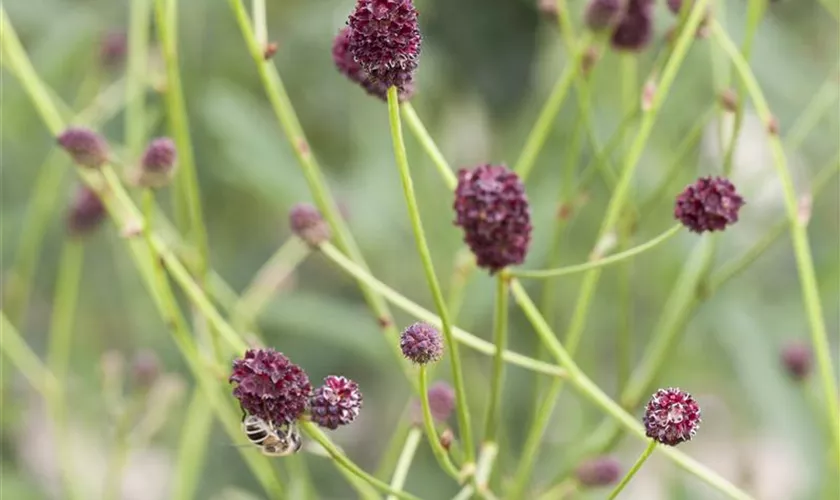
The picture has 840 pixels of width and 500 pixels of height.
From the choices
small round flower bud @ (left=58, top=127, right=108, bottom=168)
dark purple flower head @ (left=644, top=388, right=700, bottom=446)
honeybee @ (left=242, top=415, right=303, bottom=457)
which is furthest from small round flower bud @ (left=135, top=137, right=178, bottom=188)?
dark purple flower head @ (left=644, top=388, right=700, bottom=446)

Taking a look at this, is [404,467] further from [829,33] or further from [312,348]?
[829,33]

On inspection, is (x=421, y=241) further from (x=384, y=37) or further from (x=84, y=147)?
(x=84, y=147)

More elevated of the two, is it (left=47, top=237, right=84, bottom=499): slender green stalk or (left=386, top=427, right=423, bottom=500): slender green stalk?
(left=47, top=237, right=84, bottom=499): slender green stalk

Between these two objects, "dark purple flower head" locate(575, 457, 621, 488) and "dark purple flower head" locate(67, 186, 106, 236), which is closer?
"dark purple flower head" locate(575, 457, 621, 488)

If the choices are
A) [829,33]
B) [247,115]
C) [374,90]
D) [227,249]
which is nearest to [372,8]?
[374,90]

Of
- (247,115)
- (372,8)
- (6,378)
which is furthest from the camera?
(247,115)

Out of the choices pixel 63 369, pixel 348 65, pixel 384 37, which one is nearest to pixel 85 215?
pixel 63 369

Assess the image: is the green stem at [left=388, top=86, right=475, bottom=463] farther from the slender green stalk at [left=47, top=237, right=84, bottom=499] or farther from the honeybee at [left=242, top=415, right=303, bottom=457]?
the slender green stalk at [left=47, top=237, right=84, bottom=499]
